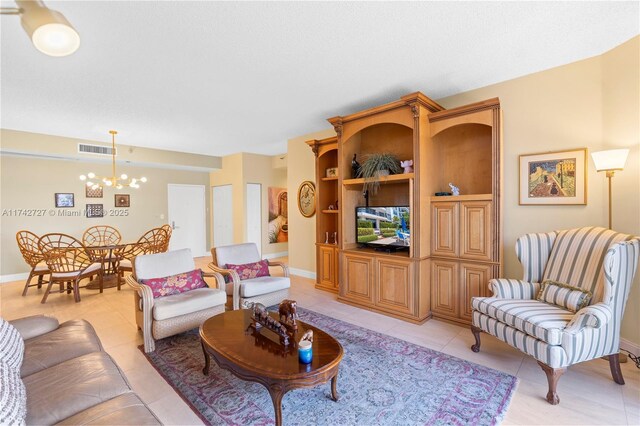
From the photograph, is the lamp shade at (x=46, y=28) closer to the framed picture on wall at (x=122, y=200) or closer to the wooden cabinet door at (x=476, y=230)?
the wooden cabinet door at (x=476, y=230)

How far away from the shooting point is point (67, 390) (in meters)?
1.46

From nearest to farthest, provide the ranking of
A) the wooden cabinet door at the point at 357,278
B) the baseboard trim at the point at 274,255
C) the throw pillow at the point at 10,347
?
the throw pillow at the point at 10,347 < the wooden cabinet door at the point at 357,278 < the baseboard trim at the point at 274,255

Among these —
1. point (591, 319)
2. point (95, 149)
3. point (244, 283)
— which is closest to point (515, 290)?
point (591, 319)

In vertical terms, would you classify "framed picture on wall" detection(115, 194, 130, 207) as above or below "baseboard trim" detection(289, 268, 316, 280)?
above

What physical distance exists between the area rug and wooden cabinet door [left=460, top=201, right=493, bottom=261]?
117 cm

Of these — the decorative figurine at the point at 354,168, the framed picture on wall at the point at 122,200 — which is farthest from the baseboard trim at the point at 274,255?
the decorative figurine at the point at 354,168

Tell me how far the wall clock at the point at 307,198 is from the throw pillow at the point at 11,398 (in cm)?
422

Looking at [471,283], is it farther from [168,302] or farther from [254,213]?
[254,213]

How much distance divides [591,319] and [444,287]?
1520mm

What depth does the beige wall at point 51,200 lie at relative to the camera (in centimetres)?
544

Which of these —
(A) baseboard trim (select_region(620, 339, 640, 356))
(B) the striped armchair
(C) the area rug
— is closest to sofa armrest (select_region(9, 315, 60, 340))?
(C) the area rug

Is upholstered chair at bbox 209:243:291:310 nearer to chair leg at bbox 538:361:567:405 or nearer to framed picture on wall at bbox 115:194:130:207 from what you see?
chair leg at bbox 538:361:567:405

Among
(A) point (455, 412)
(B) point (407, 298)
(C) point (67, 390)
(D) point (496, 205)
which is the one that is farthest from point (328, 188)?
(C) point (67, 390)

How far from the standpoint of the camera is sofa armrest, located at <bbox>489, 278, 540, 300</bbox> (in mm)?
2688
